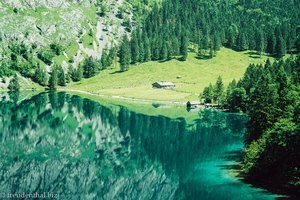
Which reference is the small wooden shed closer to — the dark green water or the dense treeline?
the dark green water

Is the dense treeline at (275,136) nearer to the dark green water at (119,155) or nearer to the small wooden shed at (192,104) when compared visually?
Result: the dark green water at (119,155)

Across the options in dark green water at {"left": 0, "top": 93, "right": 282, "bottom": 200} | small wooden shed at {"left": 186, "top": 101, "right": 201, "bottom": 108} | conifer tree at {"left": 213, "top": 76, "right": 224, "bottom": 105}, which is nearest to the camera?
dark green water at {"left": 0, "top": 93, "right": 282, "bottom": 200}

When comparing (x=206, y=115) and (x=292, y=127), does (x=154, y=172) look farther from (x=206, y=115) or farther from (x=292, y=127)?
(x=206, y=115)

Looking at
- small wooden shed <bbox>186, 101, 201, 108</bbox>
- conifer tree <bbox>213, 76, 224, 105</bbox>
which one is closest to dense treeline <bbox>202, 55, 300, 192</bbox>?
conifer tree <bbox>213, 76, 224, 105</bbox>

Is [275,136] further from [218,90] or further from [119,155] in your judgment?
[218,90]

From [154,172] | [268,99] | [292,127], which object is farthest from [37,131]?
[292,127]

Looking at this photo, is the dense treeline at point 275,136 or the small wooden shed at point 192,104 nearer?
the dense treeline at point 275,136

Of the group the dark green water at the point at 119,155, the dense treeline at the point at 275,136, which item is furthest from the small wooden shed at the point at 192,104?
the dense treeline at the point at 275,136

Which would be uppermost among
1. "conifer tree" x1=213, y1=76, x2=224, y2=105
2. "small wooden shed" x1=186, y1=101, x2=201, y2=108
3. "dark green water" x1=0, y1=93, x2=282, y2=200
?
"conifer tree" x1=213, y1=76, x2=224, y2=105

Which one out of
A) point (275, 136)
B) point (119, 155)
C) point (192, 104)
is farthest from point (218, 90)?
point (275, 136)

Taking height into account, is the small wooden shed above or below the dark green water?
above
